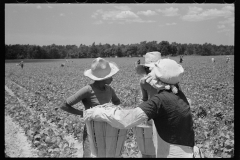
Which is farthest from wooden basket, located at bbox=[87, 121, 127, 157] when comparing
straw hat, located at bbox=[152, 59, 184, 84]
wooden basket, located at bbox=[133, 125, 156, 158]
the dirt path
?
the dirt path

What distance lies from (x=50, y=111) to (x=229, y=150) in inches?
170

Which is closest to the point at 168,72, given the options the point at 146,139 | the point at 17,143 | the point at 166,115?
the point at 166,115

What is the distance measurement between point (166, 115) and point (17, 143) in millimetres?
3544

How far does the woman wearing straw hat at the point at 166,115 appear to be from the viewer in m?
2.00

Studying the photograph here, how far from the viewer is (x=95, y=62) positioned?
104 inches

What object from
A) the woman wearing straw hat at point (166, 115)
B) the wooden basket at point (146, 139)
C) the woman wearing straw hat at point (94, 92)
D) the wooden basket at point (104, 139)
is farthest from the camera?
the wooden basket at point (146, 139)

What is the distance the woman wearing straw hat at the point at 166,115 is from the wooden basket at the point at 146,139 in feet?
1.67

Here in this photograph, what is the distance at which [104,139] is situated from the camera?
7.66 feet

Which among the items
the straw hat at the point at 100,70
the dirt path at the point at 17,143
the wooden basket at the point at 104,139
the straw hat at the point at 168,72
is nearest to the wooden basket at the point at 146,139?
the wooden basket at the point at 104,139

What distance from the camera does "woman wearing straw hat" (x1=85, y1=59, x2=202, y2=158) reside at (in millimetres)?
2004

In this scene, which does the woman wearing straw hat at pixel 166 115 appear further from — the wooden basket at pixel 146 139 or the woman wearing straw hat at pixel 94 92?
the wooden basket at pixel 146 139

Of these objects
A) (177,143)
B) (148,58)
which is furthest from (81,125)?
(177,143)

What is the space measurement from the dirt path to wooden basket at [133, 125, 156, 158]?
2213 mm

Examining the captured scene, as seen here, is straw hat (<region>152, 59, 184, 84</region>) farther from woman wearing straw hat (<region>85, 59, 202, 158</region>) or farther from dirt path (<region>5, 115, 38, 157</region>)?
dirt path (<region>5, 115, 38, 157</region>)
